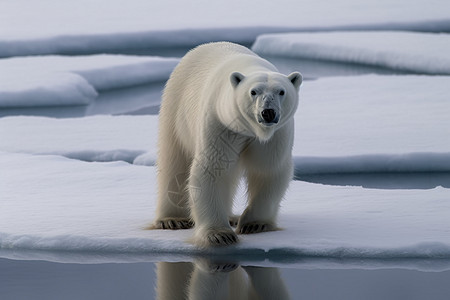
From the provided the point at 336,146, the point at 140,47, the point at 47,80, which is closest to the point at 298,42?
the point at 140,47

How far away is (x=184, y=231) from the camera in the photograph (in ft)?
13.0

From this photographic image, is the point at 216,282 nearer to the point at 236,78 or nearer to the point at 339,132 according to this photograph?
the point at 236,78

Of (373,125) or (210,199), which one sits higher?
(373,125)

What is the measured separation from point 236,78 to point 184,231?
84 centimetres

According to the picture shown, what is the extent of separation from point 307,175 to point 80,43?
257 inches

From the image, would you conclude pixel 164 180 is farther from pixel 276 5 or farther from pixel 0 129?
pixel 276 5

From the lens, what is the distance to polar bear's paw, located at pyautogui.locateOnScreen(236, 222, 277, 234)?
3844mm

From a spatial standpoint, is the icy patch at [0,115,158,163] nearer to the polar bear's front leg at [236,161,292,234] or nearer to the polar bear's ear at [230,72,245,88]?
the polar bear's front leg at [236,161,292,234]

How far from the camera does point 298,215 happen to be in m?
4.18

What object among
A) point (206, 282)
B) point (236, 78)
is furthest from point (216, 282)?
point (236, 78)

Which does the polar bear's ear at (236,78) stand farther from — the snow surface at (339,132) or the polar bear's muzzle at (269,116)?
the snow surface at (339,132)

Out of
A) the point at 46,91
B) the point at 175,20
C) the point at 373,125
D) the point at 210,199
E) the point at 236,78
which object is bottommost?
the point at 210,199

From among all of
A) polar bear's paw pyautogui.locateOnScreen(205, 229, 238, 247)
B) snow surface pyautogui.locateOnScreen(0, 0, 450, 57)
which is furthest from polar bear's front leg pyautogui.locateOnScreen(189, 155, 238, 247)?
snow surface pyautogui.locateOnScreen(0, 0, 450, 57)

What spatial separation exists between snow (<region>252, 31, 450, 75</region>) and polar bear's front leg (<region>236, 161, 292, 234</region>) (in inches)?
230
